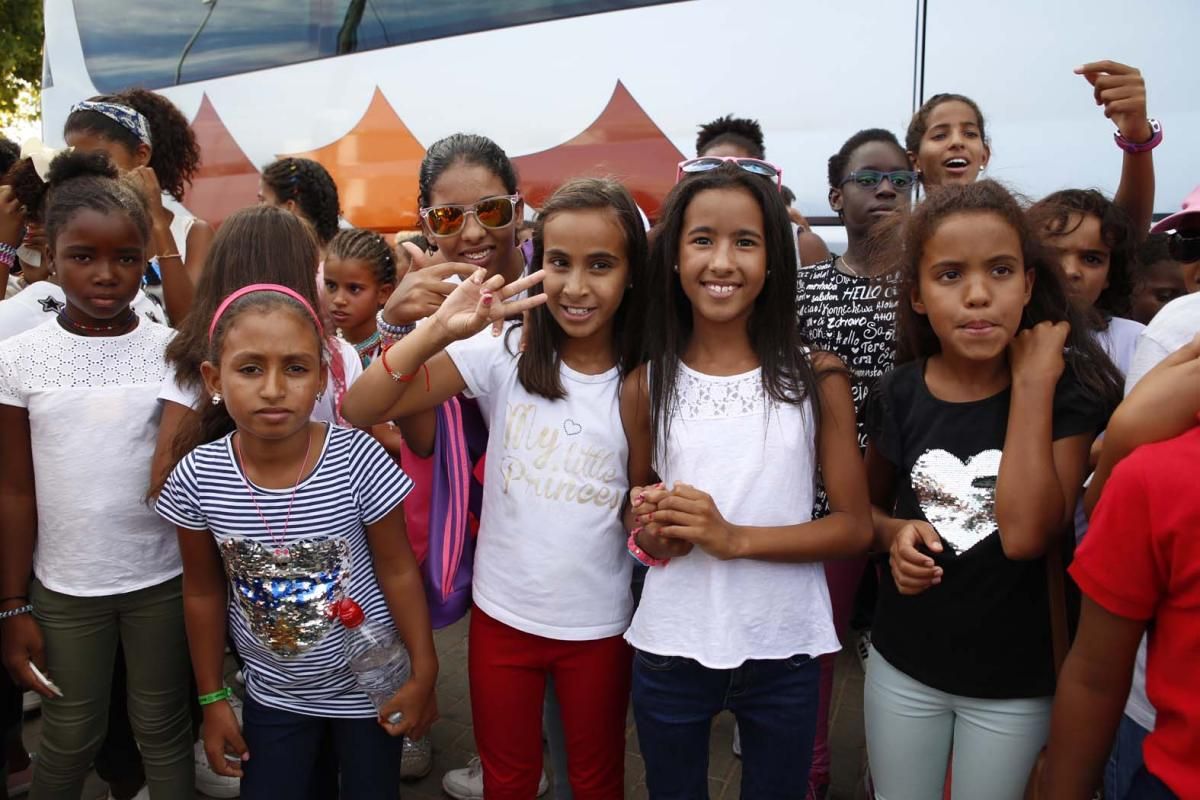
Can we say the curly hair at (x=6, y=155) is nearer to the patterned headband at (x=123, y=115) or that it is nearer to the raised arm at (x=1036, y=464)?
the patterned headband at (x=123, y=115)

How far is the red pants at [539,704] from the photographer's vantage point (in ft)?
5.82

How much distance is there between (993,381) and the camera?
1.63m

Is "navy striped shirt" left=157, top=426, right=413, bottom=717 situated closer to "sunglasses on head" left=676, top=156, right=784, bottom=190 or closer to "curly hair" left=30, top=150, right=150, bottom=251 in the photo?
"curly hair" left=30, top=150, right=150, bottom=251

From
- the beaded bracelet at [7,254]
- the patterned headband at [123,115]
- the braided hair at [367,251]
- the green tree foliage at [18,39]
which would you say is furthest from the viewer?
the green tree foliage at [18,39]

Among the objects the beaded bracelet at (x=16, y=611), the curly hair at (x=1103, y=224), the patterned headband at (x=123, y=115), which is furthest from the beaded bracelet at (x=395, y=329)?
the patterned headband at (x=123, y=115)

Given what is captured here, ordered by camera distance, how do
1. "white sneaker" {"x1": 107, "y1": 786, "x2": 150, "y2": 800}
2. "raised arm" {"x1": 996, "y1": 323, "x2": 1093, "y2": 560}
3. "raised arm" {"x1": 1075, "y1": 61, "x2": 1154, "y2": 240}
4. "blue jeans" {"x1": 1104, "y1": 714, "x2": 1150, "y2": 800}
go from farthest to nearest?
"white sneaker" {"x1": 107, "y1": 786, "x2": 150, "y2": 800}
"raised arm" {"x1": 1075, "y1": 61, "x2": 1154, "y2": 240}
"raised arm" {"x1": 996, "y1": 323, "x2": 1093, "y2": 560}
"blue jeans" {"x1": 1104, "y1": 714, "x2": 1150, "y2": 800}

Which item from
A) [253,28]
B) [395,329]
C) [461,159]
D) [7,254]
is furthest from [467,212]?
[253,28]

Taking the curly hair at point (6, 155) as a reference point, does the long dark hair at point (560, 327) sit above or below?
below

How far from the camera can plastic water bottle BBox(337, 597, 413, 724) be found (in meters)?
1.76

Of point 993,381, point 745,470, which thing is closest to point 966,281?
point 993,381

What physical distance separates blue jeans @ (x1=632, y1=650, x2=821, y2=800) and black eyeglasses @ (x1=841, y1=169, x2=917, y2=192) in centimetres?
161

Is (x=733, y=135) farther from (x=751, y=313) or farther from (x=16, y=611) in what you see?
(x=16, y=611)

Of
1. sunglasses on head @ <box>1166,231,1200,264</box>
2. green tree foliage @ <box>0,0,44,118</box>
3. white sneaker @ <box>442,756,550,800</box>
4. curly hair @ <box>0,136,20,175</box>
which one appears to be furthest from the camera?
green tree foliage @ <box>0,0,44,118</box>

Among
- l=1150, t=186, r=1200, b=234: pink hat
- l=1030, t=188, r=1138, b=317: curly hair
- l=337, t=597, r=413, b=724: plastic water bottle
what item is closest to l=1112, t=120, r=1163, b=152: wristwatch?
l=1030, t=188, r=1138, b=317: curly hair
